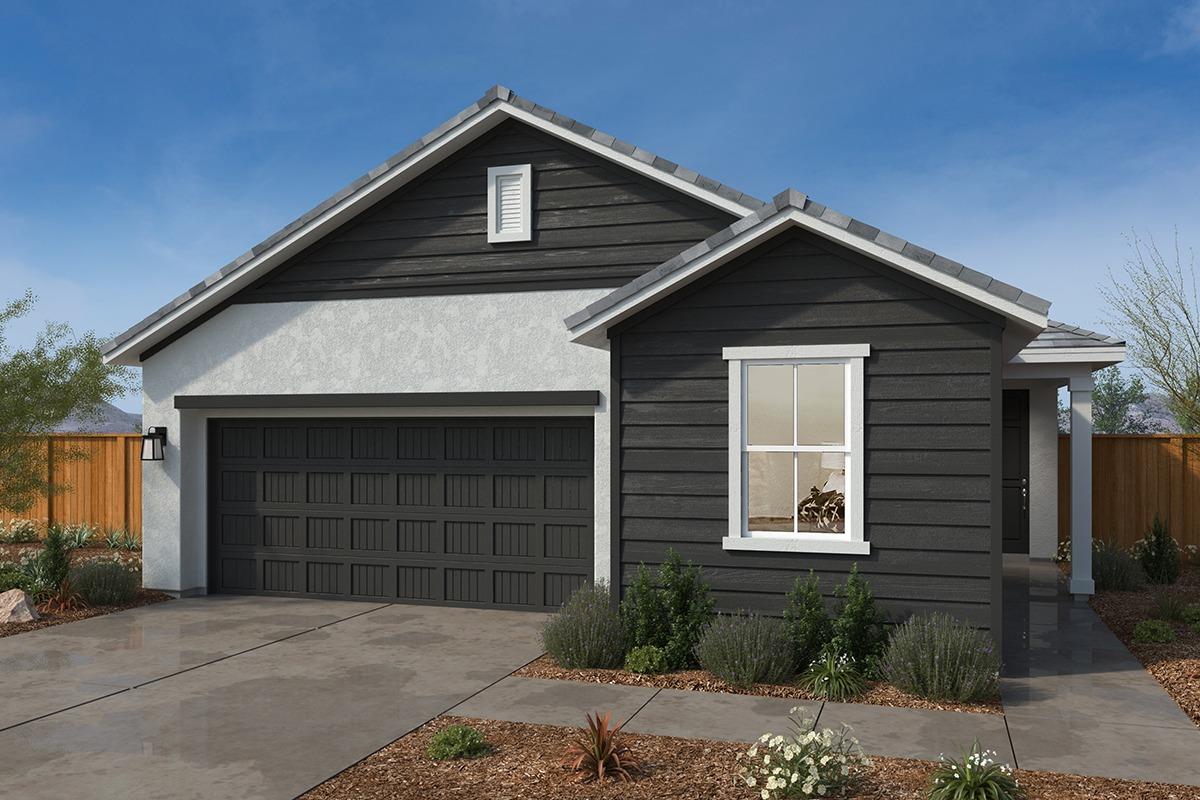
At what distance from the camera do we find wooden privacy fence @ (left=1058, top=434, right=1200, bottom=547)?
46.2ft

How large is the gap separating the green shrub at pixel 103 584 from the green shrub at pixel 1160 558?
12.8m

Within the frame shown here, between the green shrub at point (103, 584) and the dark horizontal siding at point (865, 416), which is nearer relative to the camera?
the dark horizontal siding at point (865, 416)

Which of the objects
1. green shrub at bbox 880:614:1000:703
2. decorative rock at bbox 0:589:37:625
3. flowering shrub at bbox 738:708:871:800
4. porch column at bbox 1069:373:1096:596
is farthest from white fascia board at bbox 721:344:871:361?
decorative rock at bbox 0:589:37:625

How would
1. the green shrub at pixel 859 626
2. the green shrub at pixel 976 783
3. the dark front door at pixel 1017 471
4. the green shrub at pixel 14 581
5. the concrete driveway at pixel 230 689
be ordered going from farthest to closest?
the dark front door at pixel 1017 471
the green shrub at pixel 14 581
the green shrub at pixel 859 626
the concrete driveway at pixel 230 689
the green shrub at pixel 976 783

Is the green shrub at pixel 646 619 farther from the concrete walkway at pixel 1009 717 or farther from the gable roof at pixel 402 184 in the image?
the gable roof at pixel 402 184

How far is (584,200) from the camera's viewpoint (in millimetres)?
9992

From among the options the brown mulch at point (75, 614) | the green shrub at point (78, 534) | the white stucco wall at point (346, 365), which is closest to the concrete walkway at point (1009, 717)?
the white stucco wall at point (346, 365)

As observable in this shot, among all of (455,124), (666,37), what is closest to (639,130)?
(666,37)

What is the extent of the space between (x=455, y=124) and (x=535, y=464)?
376cm

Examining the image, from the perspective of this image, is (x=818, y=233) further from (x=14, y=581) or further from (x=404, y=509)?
(x=14, y=581)

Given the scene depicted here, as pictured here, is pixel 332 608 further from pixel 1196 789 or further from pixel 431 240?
pixel 1196 789

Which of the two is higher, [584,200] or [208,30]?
[208,30]

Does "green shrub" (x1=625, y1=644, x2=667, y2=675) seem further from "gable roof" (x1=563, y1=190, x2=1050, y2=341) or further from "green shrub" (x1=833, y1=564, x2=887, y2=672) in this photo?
"gable roof" (x1=563, y1=190, x2=1050, y2=341)

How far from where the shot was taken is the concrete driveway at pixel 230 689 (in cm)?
538
